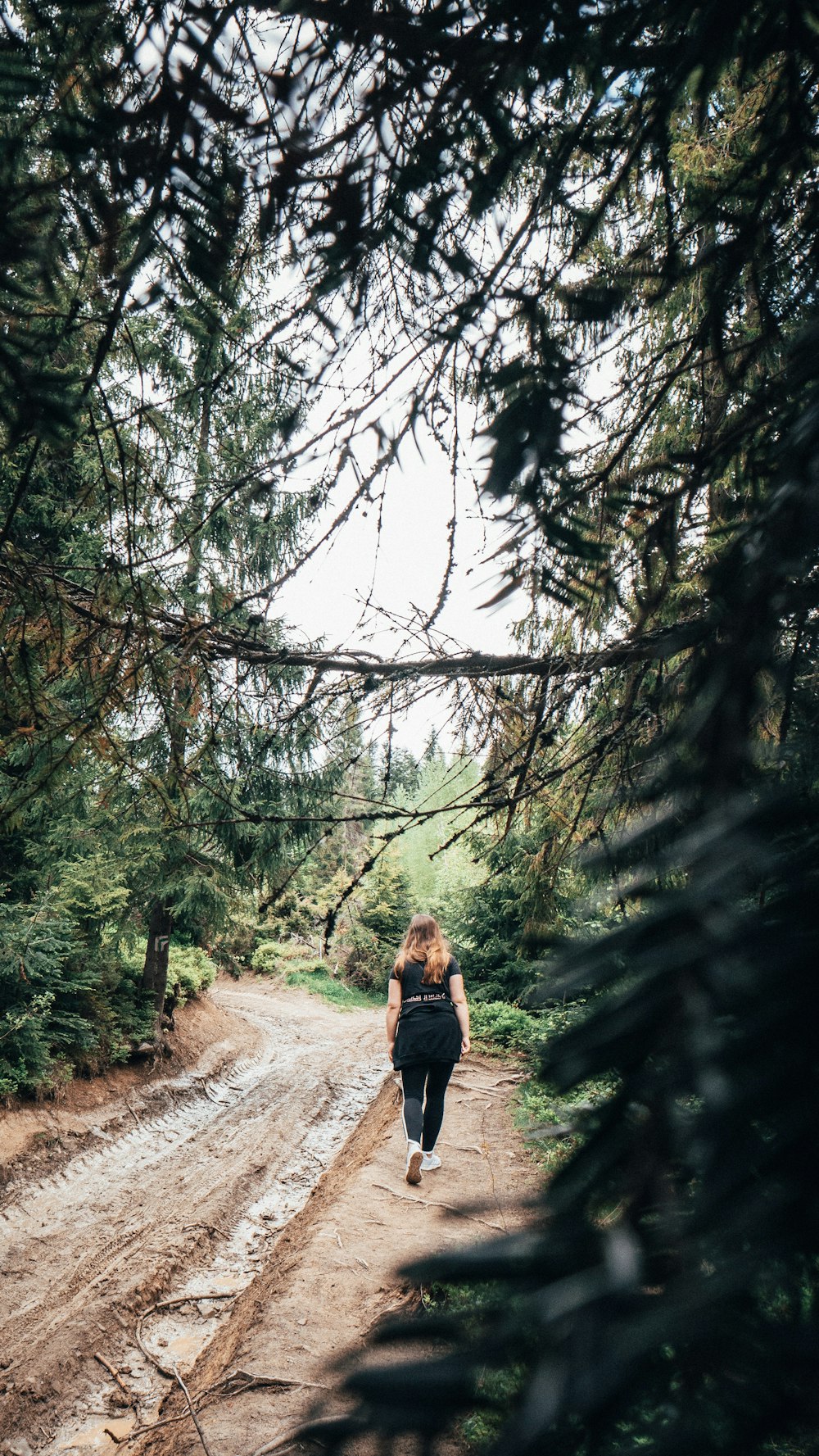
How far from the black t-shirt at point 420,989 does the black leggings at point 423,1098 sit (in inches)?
16.2

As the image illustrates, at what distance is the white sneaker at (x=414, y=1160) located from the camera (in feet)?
18.5

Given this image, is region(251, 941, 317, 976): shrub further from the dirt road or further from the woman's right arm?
the woman's right arm

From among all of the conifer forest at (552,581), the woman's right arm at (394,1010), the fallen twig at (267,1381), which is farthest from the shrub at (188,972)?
the conifer forest at (552,581)

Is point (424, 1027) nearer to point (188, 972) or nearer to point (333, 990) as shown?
point (188, 972)

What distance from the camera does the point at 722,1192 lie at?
39 centimetres

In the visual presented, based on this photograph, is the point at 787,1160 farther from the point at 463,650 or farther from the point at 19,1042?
the point at 19,1042

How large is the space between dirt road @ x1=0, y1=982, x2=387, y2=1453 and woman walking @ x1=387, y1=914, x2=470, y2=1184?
1465mm

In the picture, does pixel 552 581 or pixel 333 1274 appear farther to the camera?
pixel 333 1274

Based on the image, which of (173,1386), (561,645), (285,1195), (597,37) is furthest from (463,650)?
(285,1195)

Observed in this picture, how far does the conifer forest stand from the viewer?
39 centimetres

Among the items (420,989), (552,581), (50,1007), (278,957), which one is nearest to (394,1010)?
(420,989)

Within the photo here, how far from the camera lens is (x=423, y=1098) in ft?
19.1

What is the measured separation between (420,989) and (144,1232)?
9.50 feet

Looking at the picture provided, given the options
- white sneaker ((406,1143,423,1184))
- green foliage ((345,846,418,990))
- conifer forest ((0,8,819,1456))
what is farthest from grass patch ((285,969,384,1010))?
conifer forest ((0,8,819,1456))
